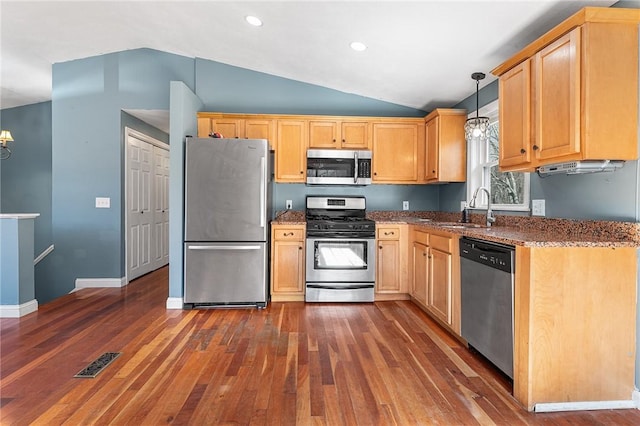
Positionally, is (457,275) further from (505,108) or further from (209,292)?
(209,292)

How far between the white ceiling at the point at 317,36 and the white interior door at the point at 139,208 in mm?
1410

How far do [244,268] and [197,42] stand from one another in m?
2.66

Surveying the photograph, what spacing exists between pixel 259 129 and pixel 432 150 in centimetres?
206

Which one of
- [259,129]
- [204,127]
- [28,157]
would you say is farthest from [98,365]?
[28,157]

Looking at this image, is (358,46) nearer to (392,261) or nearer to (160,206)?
(392,261)

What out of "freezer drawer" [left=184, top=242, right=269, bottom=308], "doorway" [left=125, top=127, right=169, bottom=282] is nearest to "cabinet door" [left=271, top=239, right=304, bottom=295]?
"freezer drawer" [left=184, top=242, right=269, bottom=308]

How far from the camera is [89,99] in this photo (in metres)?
4.40

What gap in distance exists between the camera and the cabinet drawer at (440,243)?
2801mm

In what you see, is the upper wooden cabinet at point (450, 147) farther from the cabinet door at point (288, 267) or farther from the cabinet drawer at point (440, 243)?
the cabinet door at point (288, 267)

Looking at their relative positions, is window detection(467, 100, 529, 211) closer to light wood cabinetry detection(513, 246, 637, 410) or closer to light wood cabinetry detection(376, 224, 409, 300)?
light wood cabinetry detection(376, 224, 409, 300)

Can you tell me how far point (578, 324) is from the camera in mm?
1812

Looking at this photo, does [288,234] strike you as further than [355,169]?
No

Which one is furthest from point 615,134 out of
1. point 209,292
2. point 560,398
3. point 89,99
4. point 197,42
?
point 89,99

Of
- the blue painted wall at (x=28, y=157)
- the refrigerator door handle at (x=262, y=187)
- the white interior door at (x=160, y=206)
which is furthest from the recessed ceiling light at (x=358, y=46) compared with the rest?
the blue painted wall at (x=28, y=157)
